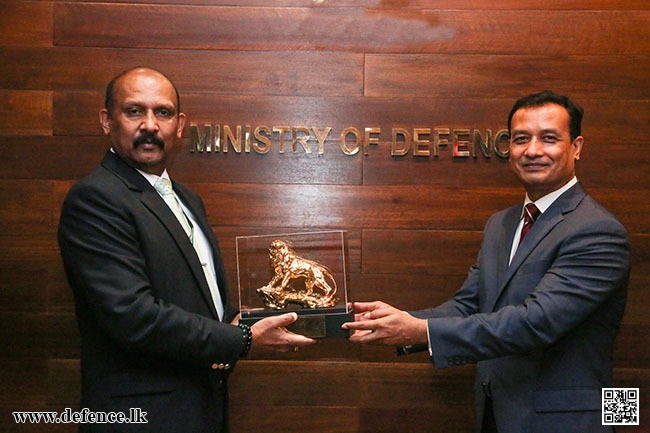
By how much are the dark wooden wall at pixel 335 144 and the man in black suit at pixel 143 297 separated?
71cm

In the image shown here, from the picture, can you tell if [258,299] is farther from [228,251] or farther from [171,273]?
[228,251]

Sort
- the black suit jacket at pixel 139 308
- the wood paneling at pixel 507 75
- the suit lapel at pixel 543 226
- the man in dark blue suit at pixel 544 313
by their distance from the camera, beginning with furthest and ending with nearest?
the wood paneling at pixel 507 75
the suit lapel at pixel 543 226
the man in dark blue suit at pixel 544 313
the black suit jacket at pixel 139 308

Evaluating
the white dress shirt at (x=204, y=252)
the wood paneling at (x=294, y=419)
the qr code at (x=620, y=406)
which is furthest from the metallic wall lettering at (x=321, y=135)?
the qr code at (x=620, y=406)

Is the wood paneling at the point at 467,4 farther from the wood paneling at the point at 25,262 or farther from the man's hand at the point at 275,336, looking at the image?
the man's hand at the point at 275,336

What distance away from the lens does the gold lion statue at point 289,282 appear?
2.13m

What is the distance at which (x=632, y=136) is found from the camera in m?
2.78

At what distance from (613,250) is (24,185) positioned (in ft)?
7.67

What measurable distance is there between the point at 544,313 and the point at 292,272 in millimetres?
790

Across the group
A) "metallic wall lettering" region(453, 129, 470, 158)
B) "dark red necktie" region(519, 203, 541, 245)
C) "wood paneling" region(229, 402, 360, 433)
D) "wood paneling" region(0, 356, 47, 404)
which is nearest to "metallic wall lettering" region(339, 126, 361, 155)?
"metallic wall lettering" region(453, 129, 470, 158)

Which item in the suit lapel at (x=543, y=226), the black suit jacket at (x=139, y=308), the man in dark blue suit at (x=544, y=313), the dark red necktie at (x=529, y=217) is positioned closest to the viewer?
the black suit jacket at (x=139, y=308)

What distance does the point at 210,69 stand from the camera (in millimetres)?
2795

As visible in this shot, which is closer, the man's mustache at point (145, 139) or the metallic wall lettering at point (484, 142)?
the man's mustache at point (145, 139)

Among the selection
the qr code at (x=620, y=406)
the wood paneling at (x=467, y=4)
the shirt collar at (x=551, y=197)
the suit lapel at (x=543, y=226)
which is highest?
the wood paneling at (x=467, y=4)

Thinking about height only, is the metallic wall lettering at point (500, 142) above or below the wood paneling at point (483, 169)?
above
